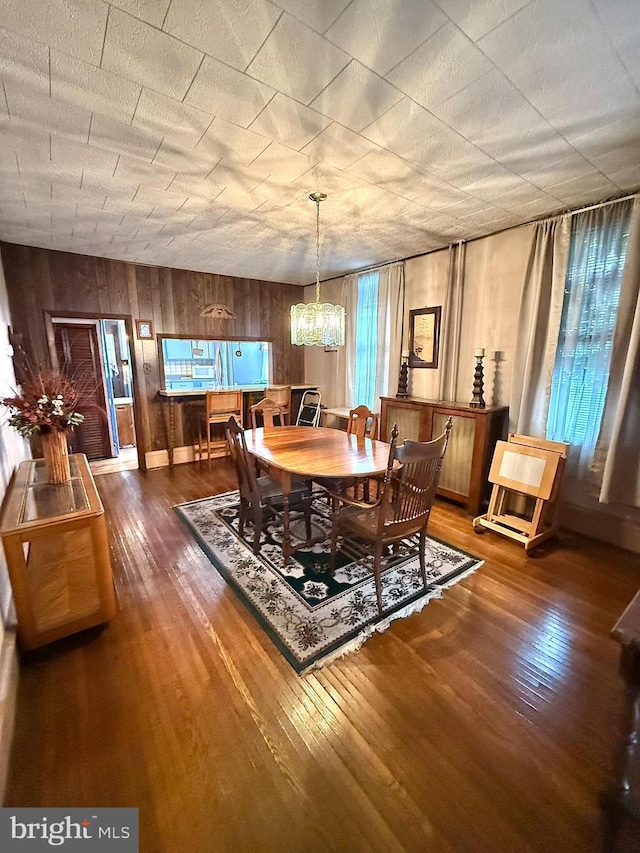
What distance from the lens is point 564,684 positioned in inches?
64.1

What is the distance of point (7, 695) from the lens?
141 cm

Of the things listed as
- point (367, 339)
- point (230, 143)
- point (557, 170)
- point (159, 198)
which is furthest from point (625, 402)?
point (159, 198)

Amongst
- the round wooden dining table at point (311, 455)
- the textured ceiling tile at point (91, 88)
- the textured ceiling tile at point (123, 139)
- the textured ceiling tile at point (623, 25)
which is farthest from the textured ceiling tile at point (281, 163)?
the round wooden dining table at point (311, 455)

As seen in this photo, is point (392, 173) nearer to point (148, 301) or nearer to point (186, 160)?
point (186, 160)

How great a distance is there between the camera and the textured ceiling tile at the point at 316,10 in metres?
1.13

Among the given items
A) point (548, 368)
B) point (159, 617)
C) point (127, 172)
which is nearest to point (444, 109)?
point (127, 172)

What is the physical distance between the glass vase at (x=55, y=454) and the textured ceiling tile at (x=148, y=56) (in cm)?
182

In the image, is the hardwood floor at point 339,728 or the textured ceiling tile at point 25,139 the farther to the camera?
the textured ceiling tile at point 25,139

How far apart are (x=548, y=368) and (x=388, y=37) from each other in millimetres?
2598

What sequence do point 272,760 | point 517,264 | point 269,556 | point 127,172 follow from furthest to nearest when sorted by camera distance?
point 517,264 → point 269,556 → point 127,172 → point 272,760

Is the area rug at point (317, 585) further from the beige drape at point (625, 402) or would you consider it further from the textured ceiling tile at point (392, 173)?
the textured ceiling tile at point (392, 173)

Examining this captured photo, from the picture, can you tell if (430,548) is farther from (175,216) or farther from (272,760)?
(175,216)

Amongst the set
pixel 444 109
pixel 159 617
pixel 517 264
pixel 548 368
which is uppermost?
pixel 444 109

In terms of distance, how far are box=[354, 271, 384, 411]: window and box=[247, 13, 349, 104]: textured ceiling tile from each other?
319 cm
